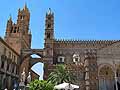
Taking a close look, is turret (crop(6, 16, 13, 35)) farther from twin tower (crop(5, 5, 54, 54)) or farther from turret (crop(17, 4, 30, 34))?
turret (crop(17, 4, 30, 34))

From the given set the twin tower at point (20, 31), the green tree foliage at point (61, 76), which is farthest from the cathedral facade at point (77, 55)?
the green tree foliage at point (61, 76)

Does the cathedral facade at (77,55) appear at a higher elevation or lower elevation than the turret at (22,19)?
lower

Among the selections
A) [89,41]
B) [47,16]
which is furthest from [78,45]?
[47,16]

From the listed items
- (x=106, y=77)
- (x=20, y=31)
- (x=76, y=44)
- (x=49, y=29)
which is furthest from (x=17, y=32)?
(x=106, y=77)

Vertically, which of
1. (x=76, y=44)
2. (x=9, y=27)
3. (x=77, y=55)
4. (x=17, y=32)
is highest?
(x=9, y=27)

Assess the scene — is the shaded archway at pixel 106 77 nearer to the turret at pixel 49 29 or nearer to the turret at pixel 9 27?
the turret at pixel 49 29

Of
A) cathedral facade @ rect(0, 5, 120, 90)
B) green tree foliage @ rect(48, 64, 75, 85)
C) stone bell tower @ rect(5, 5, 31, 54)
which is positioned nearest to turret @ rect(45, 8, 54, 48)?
cathedral facade @ rect(0, 5, 120, 90)

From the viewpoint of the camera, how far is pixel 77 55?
45562 millimetres

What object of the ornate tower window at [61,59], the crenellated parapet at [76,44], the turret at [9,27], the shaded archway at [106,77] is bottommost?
the shaded archway at [106,77]

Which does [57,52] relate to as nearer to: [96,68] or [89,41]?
[89,41]

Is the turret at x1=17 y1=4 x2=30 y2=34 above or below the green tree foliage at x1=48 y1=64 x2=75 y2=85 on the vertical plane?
above

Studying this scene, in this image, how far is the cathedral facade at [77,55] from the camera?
107 feet

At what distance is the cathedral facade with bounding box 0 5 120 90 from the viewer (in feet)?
107

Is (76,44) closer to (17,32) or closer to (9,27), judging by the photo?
(17,32)
